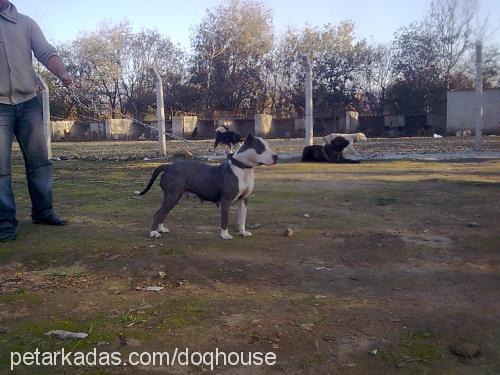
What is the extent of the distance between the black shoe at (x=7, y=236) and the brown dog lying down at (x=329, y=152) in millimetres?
8120

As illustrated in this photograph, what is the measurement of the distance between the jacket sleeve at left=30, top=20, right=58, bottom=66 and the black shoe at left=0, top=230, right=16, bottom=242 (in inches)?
62.6

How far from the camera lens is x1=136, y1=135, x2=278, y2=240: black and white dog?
4.60 meters

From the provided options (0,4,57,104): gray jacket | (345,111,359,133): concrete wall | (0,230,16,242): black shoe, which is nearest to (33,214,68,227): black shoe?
(0,230,16,242): black shoe

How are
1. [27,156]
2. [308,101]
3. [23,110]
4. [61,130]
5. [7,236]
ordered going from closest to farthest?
1. [7,236]
2. [23,110]
3. [27,156]
4. [308,101]
5. [61,130]

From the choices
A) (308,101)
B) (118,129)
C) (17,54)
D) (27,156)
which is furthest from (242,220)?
(118,129)

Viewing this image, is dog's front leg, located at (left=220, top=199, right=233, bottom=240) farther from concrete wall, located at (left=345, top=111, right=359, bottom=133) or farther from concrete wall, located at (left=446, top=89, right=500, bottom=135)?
concrete wall, located at (left=345, top=111, right=359, bottom=133)

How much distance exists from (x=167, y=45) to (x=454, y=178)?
37.5m

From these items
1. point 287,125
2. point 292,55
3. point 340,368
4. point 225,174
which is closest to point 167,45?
point 292,55

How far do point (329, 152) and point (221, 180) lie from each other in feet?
24.5

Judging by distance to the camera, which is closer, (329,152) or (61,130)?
(329,152)

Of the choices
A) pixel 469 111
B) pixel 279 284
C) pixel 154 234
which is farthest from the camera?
pixel 469 111

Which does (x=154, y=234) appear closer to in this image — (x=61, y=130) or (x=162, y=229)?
(x=162, y=229)

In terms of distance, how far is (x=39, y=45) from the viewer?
4.89 meters

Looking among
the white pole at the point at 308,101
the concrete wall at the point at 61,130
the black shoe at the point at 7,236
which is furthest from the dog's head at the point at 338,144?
the concrete wall at the point at 61,130
